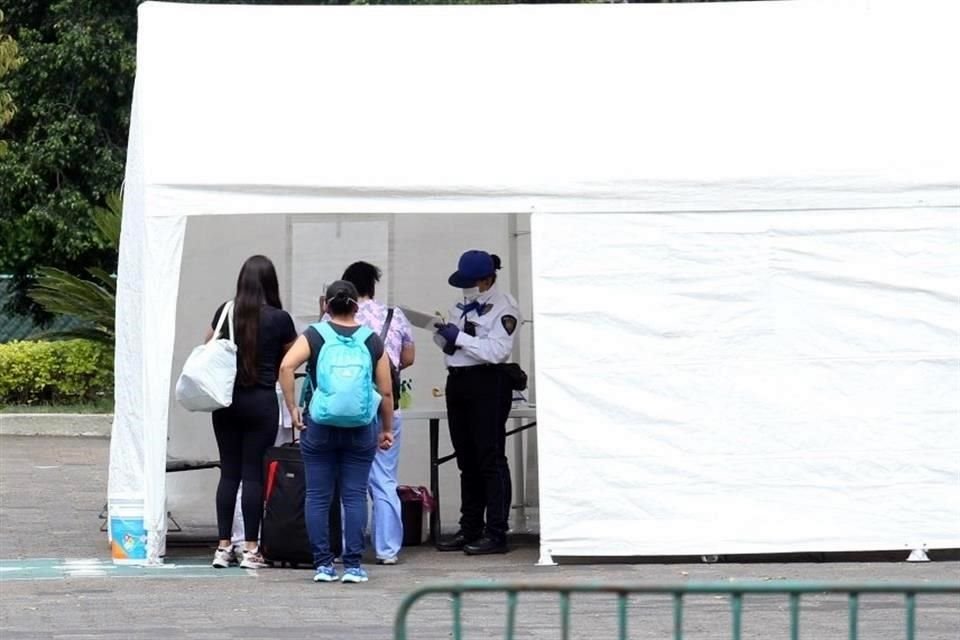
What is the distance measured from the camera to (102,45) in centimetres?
2261

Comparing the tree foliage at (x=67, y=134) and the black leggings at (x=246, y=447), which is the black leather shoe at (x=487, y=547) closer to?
the black leggings at (x=246, y=447)

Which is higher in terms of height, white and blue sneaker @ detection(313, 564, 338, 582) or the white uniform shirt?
the white uniform shirt

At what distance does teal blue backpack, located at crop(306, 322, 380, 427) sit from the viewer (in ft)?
30.6

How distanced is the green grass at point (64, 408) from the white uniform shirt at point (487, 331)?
10179 millimetres

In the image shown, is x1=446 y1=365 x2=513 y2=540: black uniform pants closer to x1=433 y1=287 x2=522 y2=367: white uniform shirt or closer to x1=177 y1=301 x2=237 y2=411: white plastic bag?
x1=433 y1=287 x2=522 y2=367: white uniform shirt

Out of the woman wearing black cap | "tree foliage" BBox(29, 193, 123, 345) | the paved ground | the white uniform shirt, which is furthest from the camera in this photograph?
"tree foliage" BBox(29, 193, 123, 345)

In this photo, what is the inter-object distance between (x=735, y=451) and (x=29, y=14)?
16620 mm

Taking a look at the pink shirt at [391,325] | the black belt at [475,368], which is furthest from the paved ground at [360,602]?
the pink shirt at [391,325]

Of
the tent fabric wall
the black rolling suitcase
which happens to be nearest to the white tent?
the tent fabric wall

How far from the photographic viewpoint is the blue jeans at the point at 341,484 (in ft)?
31.4

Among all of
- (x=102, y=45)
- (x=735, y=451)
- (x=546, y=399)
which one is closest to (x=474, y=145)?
(x=546, y=399)

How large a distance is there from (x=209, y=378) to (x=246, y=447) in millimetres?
526

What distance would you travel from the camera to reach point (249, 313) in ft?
33.1

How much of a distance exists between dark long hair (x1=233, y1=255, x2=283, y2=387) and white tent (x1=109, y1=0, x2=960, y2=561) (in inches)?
14.3
